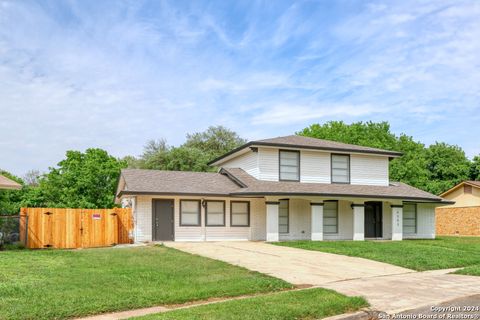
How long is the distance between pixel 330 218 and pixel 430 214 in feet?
23.1

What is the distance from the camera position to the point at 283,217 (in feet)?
88.4

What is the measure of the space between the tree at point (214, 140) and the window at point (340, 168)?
3614cm

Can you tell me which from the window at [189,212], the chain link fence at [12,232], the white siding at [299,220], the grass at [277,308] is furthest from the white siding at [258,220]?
the grass at [277,308]

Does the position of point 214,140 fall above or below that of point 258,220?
above

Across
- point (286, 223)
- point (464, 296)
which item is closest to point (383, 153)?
point (286, 223)

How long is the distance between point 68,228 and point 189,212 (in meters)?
6.03

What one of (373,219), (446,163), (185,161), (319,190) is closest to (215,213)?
(319,190)

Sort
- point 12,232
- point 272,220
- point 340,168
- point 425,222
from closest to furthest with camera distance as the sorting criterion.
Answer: point 12,232 < point 272,220 < point 340,168 < point 425,222

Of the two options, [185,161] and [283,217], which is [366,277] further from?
[185,161]

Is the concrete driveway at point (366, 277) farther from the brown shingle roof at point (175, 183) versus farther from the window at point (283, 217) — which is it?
the window at point (283, 217)

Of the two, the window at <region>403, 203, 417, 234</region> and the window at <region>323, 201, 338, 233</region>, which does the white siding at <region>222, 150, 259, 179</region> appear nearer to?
the window at <region>323, 201, 338, 233</region>

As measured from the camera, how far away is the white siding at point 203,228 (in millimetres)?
24281

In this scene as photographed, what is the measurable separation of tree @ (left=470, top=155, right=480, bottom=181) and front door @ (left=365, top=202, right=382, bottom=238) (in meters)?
32.7

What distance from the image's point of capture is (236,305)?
868 cm
